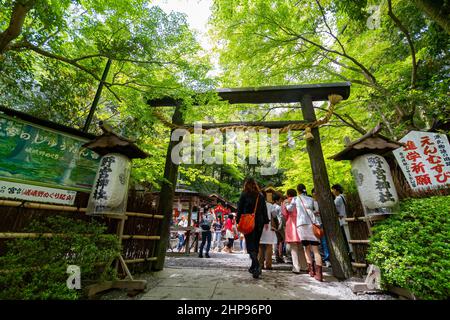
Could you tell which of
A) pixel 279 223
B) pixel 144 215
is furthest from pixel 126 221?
pixel 279 223

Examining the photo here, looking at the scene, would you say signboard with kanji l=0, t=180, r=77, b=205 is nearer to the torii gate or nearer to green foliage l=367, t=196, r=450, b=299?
the torii gate

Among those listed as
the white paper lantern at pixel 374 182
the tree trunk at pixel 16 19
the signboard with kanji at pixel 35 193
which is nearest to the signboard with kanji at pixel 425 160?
the white paper lantern at pixel 374 182

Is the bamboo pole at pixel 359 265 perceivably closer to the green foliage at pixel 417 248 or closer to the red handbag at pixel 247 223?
the green foliage at pixel 417 248

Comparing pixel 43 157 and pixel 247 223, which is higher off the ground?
pixel 43 157

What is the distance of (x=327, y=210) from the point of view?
558cm

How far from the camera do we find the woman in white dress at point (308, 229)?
4.89m

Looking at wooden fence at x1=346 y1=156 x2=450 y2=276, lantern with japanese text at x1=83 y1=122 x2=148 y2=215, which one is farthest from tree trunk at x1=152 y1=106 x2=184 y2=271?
wooden fence at x1=346 y1=156 x2=450 y2=276

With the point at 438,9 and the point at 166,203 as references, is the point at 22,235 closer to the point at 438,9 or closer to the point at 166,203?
the point at 166,203

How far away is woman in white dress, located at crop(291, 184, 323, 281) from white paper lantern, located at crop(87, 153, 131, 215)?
4.05 meters

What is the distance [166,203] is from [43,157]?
2.95m

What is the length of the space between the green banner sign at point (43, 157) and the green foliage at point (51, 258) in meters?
0.90

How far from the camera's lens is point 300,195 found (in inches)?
215
